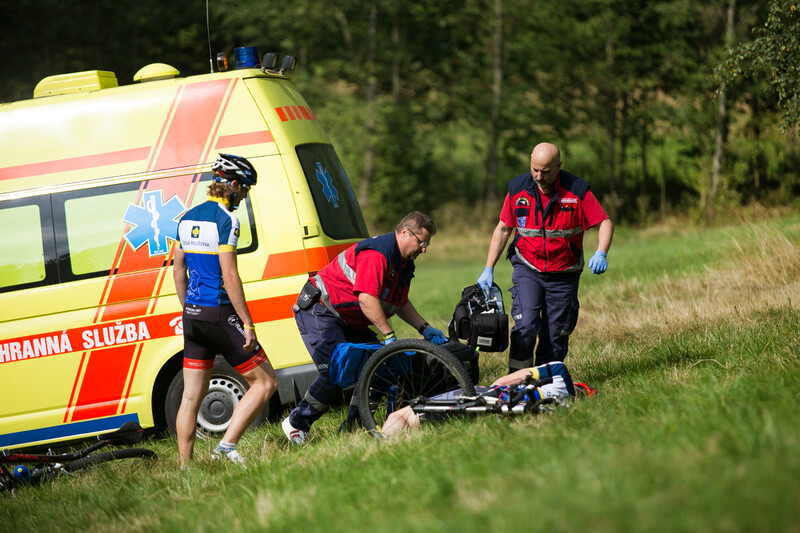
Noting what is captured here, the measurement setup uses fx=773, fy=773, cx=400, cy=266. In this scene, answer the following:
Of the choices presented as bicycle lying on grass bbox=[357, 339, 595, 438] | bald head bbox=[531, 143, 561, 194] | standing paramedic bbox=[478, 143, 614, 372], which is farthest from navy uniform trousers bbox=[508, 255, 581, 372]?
bald head bbox=[531, 143, 561, 194]

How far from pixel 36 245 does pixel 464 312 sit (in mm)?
3429

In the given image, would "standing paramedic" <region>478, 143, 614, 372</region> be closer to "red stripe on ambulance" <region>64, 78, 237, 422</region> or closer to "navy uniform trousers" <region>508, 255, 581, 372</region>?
"navy uniform trousers" <region>508, 255, 581, 372</region>

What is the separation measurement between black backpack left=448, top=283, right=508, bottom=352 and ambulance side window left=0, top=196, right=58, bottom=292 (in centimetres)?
320

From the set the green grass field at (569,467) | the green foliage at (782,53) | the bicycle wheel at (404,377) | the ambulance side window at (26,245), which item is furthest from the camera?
the green foliage at (782,53)

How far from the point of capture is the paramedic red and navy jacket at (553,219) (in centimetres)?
548

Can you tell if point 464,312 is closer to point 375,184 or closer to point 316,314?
point 316,314

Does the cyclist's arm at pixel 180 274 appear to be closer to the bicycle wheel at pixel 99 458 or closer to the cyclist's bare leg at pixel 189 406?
the cyclist's bare leg at pixel 189 406

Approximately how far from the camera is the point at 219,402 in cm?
613

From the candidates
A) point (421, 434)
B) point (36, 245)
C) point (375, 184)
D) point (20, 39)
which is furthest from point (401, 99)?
point (421, 434)

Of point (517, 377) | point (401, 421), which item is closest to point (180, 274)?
point (401, 421)

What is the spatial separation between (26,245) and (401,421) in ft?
11.2

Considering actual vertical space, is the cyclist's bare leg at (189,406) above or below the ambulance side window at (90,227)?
below

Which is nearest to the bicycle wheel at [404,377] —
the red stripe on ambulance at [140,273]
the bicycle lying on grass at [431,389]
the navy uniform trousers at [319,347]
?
the bicycle lying on grass at [431,389]

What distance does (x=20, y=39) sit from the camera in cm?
2398
